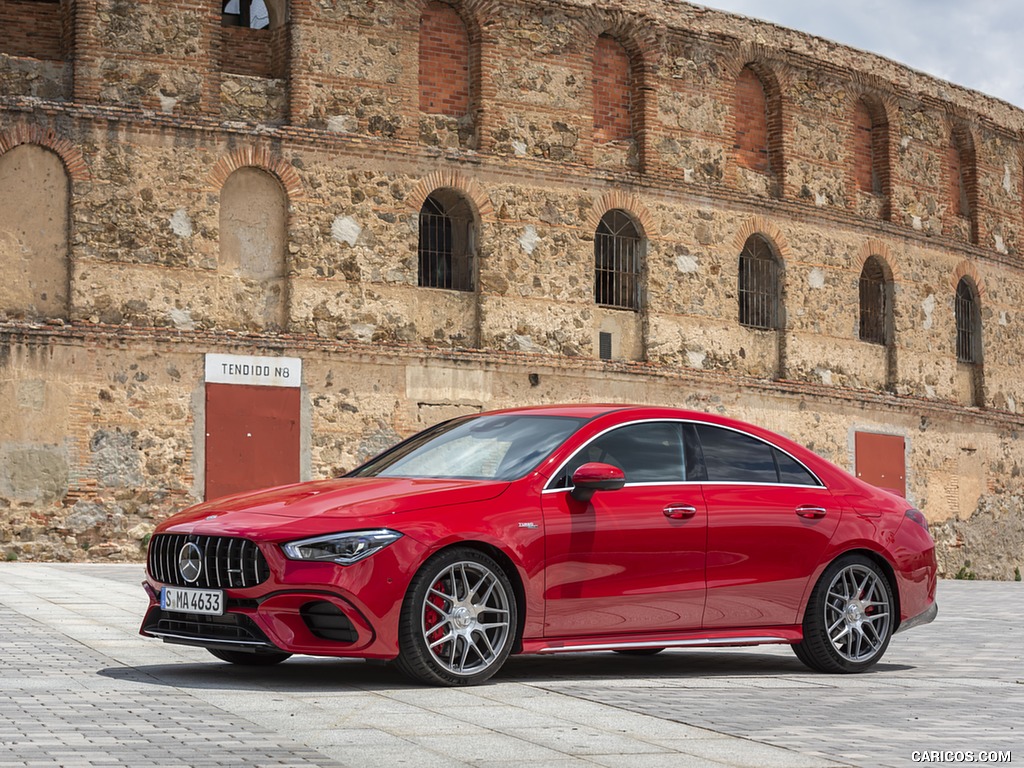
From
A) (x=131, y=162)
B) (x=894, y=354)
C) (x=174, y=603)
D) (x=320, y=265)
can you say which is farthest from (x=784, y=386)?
(x=174, y=603)

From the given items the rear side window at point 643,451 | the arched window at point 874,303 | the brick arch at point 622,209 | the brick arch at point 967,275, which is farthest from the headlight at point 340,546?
the brick arch at point 967,275

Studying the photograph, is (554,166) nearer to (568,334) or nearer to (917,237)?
(568,334)

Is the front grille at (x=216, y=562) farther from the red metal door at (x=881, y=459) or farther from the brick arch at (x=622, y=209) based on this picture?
the red metal door at (x=881, y=459)

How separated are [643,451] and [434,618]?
1865 millimetres

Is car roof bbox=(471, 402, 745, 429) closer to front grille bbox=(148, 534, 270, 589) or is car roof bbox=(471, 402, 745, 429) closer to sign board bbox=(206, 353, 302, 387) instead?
front grille bbox=(148, 534, 270, 589)

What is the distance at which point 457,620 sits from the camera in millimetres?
8156

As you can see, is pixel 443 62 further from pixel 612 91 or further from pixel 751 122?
pixel 751 122

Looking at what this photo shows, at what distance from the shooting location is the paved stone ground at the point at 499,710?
19.9 feet

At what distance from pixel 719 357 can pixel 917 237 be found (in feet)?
21.0

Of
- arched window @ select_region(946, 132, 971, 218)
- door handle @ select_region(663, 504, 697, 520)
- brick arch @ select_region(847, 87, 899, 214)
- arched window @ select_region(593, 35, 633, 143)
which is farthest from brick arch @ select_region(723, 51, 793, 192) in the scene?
door handle @ select_region(663, 504, 697, 520)

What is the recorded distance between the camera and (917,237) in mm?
32094

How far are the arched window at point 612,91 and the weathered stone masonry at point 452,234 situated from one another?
7 cm

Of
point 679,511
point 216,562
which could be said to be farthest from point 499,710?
point 679,511

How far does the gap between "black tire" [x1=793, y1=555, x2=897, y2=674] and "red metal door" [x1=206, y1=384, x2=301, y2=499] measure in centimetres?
1474
